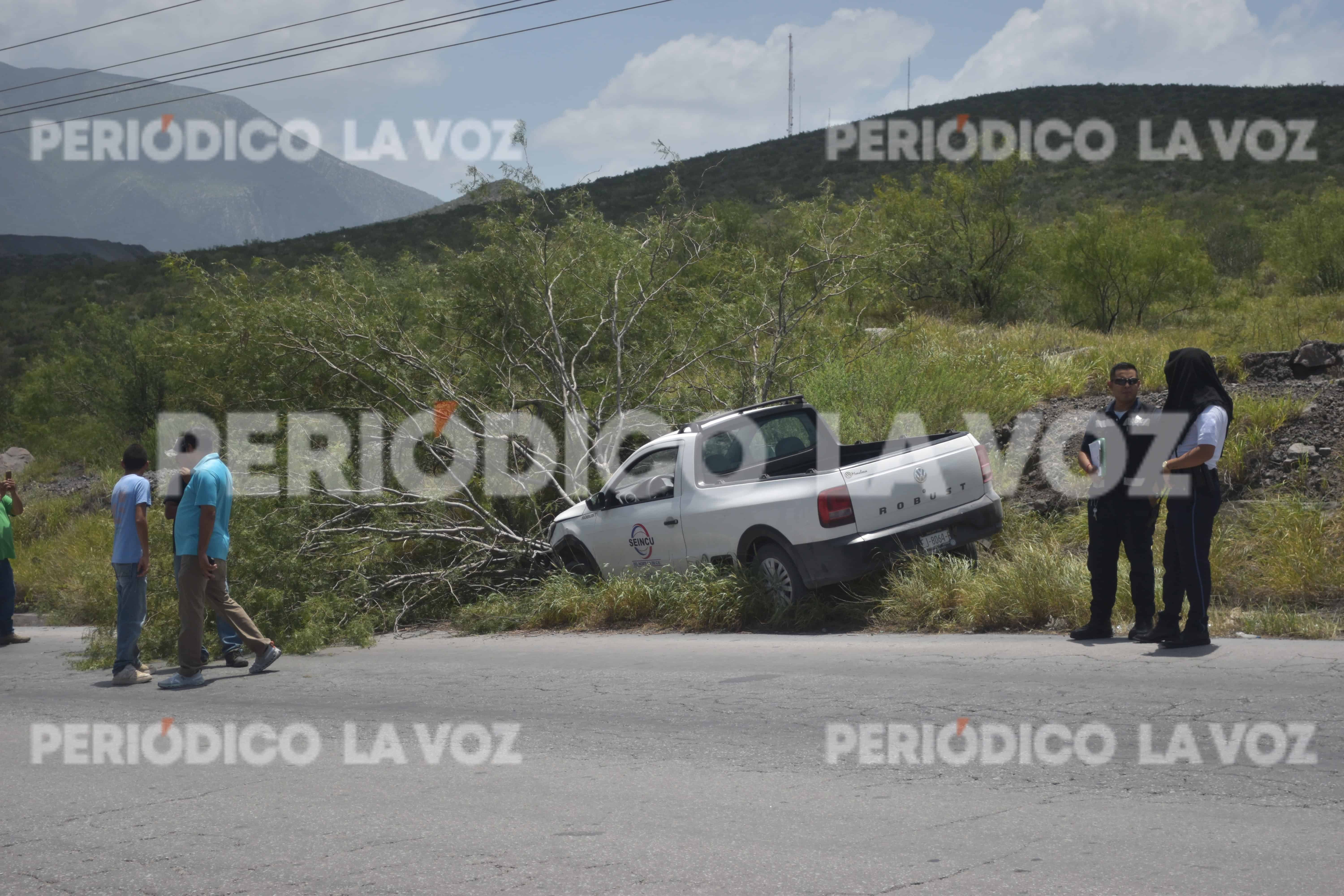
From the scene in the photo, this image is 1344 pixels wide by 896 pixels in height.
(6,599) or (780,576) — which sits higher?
(780,576)

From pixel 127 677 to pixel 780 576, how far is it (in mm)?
5366

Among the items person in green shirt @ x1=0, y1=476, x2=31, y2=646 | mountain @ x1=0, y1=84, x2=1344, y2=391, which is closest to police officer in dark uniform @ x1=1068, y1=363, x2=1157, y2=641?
person in green shirt @ x1=0, y1=476, x2=31, y2=646

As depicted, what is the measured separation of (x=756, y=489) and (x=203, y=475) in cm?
452

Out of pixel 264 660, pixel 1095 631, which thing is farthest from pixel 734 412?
pixel 264 660

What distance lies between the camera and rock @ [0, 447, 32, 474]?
27.6 m

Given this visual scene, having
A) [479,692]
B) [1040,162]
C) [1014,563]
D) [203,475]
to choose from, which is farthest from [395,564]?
[1040,162]

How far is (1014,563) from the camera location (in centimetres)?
963

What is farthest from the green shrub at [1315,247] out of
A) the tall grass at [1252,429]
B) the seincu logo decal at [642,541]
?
the seincu logo decal at [642,541]

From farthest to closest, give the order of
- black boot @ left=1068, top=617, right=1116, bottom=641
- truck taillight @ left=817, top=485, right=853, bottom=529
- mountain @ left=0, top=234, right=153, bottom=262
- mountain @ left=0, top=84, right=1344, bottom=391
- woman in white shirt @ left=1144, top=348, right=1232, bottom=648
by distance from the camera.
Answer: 1. mountain @ left=0, top=234, right=153, bottom=262
2. mountain @ left=0, top=84, right=1344, bottom=391
3. truck taillight @ left=817, top=485, right=853, bottom=529
4. black boot @ left=1068, top=617, right=1116, bottom=641
5. woman in white shirt @ left=1144, top=348, right=1232, bottom=648

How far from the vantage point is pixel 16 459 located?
28.4m

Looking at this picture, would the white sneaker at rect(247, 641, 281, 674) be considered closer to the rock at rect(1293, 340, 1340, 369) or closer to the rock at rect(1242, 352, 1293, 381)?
the rock at rect(1242, 352, 1293, 381)

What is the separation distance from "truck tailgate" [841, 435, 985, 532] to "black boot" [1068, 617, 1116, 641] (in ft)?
6.12

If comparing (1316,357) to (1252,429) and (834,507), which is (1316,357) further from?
(834,507)

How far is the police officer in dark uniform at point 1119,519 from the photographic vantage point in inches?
308
